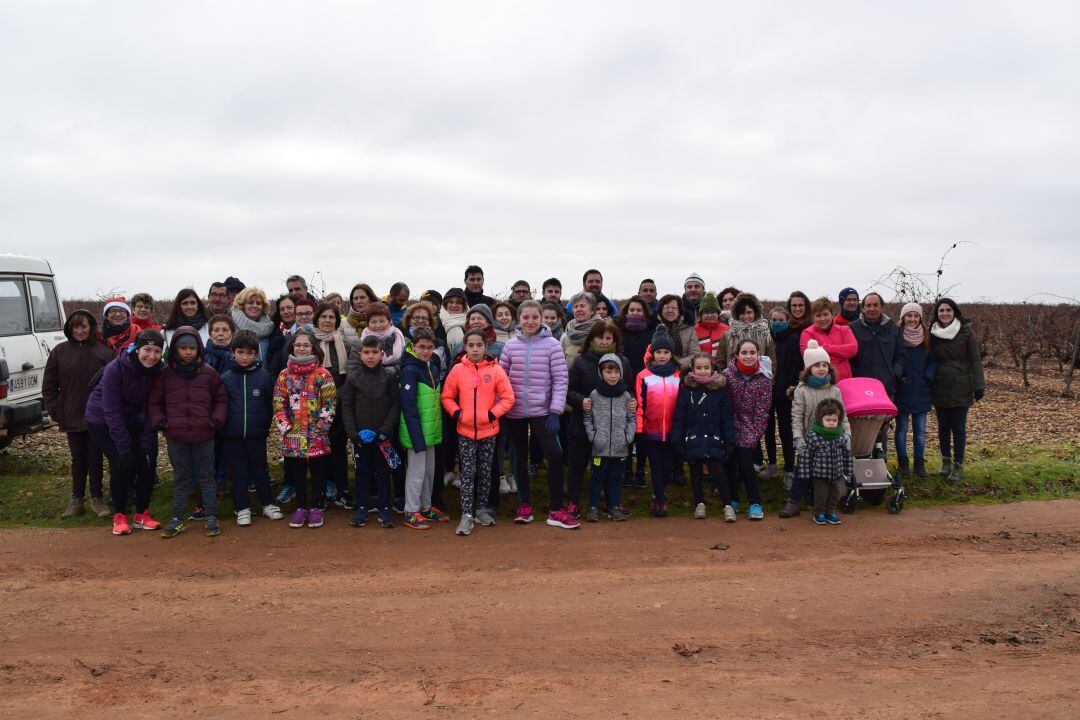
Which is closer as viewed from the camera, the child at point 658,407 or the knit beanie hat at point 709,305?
the child at point 658,407

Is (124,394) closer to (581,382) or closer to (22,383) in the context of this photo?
(22,383)

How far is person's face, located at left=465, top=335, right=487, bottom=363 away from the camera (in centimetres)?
650

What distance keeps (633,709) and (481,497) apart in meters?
3.32

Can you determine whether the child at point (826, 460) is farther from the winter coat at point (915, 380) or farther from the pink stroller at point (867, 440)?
the winter coat at point (915, 380)

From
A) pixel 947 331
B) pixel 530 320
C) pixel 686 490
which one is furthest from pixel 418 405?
pixel 947 331

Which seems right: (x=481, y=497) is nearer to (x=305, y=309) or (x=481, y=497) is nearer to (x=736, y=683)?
(x=305, y=309)

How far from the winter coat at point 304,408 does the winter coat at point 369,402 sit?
0.70 feet

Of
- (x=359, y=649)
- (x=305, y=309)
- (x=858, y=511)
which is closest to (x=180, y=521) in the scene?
(x=305, y=309)

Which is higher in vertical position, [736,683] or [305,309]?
[305,309]

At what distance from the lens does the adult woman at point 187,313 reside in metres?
7.53

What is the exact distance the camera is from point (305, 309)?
24.0 feet

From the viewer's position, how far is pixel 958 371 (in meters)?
7.98

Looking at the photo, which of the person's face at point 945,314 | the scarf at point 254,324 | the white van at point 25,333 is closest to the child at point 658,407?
the person's face at point 945,314

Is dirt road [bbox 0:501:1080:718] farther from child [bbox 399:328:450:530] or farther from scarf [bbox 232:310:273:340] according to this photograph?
scarf [bbox 232:310:273:340]
